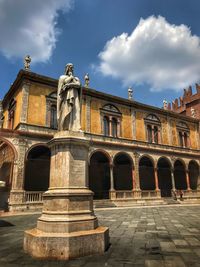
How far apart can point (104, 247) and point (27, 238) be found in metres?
1.61

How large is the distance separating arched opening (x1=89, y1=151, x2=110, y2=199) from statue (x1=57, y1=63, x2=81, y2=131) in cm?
1604

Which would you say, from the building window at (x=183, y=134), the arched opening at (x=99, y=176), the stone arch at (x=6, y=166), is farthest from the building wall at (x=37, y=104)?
the building window at (x=183, y=134)

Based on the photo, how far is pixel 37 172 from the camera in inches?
758

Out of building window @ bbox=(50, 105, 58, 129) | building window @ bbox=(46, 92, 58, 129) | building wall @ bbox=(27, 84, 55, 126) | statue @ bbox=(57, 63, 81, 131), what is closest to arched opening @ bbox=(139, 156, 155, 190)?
building window @ bbox=(50, 105, 58, 129)

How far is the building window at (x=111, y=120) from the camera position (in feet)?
69.1

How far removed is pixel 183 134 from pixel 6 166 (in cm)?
2055

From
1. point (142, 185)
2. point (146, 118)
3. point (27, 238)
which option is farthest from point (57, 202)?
point (142, 185)

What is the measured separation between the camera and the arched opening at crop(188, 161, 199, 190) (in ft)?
89.5

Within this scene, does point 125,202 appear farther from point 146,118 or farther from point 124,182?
point 146,118

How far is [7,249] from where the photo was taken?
15.8 feet

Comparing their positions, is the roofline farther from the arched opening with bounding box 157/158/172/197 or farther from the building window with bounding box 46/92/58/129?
the arched opening with bounding box 157/158/172/197

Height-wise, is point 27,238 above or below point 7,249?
above

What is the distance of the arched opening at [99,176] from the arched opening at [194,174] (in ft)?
38.4

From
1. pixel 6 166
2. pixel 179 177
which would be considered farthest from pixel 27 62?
pixel 179 177
